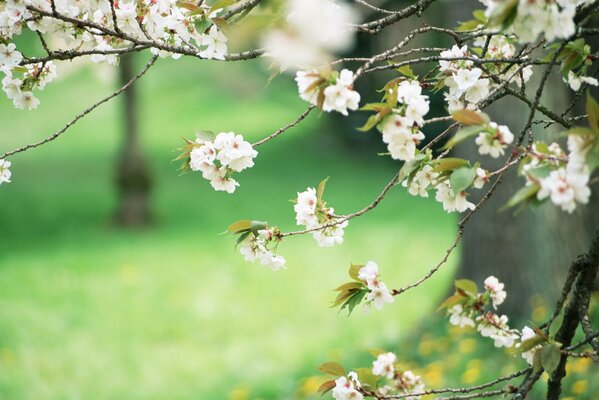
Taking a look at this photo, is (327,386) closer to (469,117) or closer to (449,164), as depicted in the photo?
(449,164)

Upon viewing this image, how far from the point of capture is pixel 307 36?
3.84 feet

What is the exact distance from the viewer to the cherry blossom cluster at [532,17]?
3.84ft

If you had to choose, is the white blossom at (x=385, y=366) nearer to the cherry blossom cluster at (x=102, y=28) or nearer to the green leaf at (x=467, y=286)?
the green leaf at (x=467, y=286)

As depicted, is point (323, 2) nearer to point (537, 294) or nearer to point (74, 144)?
point (537, 294)

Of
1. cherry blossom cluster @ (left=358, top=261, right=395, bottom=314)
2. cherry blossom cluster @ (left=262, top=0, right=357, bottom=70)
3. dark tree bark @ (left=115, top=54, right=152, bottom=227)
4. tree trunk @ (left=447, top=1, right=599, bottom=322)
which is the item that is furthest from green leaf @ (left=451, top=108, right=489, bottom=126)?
dark tree bark @ (left=115, top=54, right=152, bottom=227)

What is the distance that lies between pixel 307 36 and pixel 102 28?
0.61 m

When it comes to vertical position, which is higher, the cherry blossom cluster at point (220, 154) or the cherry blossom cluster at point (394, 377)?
the cherry blossom cluster at point (220, 154)

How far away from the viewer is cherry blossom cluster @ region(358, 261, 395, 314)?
64.0 inches

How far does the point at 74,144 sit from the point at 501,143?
45.4ft

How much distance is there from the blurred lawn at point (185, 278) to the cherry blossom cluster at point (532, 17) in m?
3.00

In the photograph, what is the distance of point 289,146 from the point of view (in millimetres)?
14109

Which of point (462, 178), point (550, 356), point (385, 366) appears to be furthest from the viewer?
point (385, 366)

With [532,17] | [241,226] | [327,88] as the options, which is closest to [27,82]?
[241,226]

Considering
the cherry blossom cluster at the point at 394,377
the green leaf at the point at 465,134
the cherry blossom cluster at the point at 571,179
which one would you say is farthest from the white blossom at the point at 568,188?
the cherry blossom cluster at the point at 394,377
